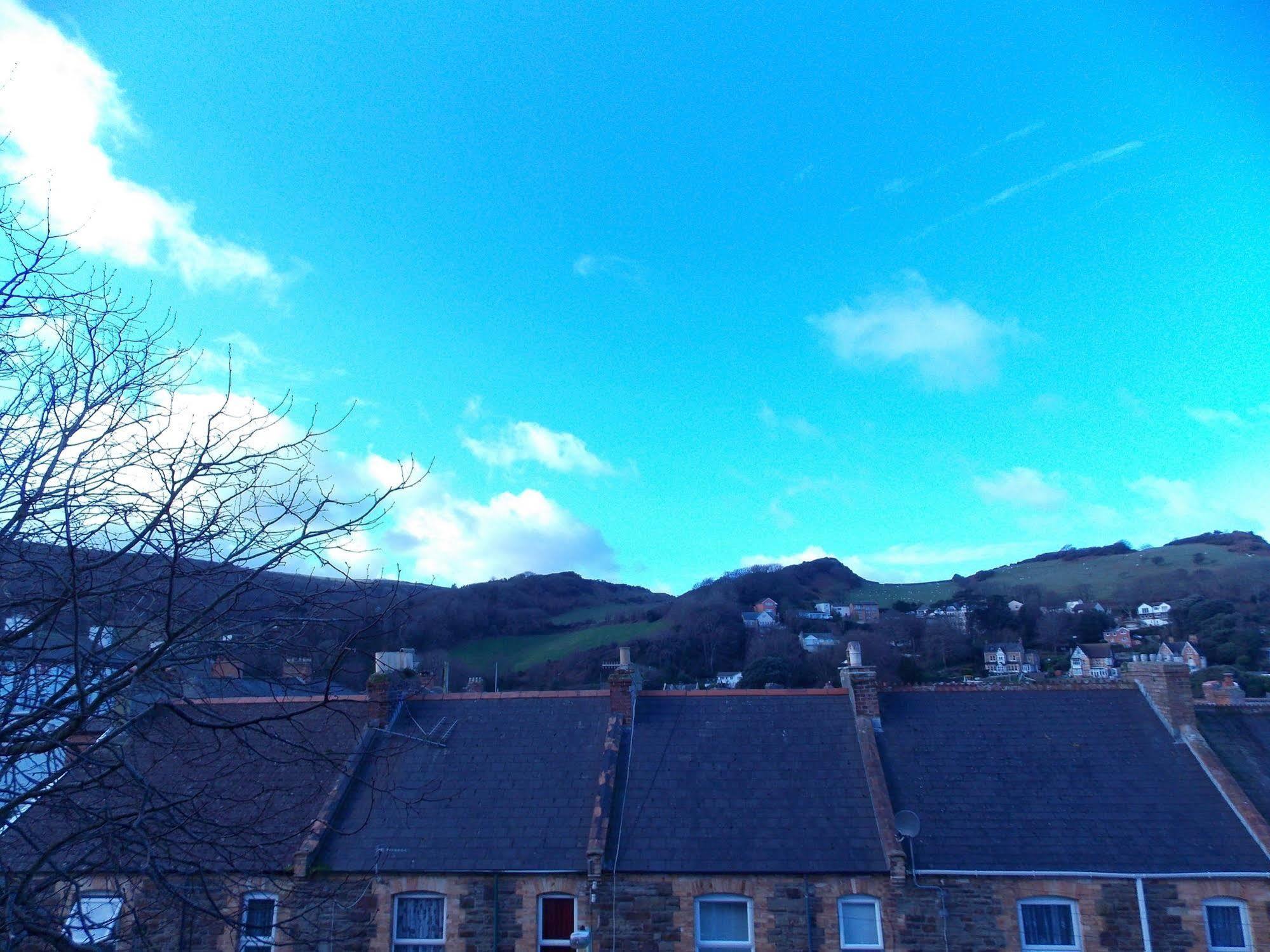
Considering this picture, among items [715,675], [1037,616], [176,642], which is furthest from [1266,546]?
[176,642]

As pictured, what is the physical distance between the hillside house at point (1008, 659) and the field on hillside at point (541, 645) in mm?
28727

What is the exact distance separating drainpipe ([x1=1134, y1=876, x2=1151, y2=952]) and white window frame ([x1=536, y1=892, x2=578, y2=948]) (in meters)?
9.71

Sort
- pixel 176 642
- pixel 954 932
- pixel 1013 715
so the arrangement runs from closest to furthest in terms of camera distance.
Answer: pixel 176 642, pixel 954 932, pixel 1013 715

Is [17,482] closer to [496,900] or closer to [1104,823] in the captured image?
[496,900]

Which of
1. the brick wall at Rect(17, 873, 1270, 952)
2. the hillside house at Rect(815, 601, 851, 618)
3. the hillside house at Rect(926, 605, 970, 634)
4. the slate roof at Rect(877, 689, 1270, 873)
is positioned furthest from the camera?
the hillside house at Rect(815, 601, 851, 618)

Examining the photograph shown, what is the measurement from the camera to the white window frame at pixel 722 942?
15.1 metres

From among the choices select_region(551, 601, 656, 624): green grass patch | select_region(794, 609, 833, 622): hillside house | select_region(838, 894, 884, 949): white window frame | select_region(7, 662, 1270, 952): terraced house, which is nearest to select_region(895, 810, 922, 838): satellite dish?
select_region(7, 662, 1270, 952): terraced house

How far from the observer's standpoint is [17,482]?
6.00m

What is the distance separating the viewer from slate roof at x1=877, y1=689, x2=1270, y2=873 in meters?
15.3

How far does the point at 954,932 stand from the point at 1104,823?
146 inches

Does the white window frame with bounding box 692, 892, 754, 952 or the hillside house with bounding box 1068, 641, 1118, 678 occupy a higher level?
the hillside house with bounding box 1068, 641, 1118, 678

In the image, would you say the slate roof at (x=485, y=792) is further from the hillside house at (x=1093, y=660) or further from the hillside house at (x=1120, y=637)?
the hillside house at (x=1120, y=637)

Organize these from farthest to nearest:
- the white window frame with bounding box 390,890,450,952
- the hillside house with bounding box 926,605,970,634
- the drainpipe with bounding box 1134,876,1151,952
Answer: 1. the hillside house with bounding box 926,605,970,634
2. the white window frame with bounding box 390,890,450,952
3. the drainpipe with bounding box 1134,876,1151,952

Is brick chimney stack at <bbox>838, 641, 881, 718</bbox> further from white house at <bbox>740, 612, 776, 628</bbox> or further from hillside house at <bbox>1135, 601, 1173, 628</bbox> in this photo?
hillside house at <bbox>1135, 601, 1173, 628</bbox>
